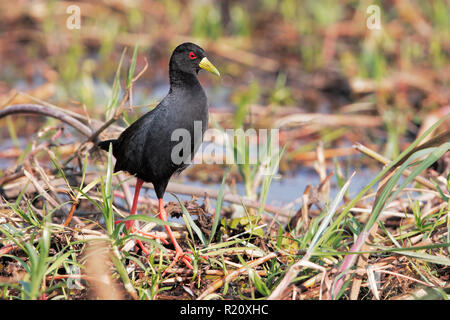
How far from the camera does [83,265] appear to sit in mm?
2691

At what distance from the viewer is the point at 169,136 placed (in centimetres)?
298

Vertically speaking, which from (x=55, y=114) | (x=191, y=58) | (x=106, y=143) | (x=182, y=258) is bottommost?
(x=182, y=258)

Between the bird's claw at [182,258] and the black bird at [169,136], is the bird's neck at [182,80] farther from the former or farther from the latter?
the bird's claw at [182,258]

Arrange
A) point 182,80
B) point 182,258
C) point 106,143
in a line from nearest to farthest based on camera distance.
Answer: point 182,258 < point 182,80 < point 106,143

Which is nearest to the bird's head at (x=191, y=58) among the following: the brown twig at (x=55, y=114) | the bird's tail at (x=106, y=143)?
the bird's tail at (x=106, y=143)

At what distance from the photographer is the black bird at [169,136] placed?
2992 mm

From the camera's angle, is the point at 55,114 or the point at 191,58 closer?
the point at 191,58

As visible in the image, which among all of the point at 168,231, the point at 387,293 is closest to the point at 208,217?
the point at 168,231

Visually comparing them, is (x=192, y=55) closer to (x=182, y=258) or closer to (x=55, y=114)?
(x=55, y=114)

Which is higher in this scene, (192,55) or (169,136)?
(192,55)

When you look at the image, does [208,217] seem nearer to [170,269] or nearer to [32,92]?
[170,269]

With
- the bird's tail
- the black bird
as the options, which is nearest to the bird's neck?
the black bird

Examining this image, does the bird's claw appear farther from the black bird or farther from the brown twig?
the brown twig

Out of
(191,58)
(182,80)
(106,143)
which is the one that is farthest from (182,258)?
(191,58)
